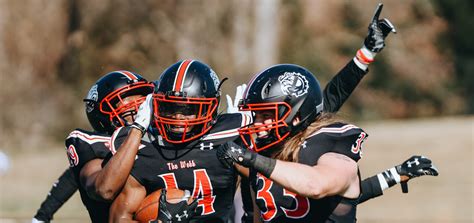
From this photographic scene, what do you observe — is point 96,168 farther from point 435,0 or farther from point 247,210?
point 435,0

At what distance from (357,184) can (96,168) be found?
1444mm

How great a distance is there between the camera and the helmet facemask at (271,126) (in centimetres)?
390

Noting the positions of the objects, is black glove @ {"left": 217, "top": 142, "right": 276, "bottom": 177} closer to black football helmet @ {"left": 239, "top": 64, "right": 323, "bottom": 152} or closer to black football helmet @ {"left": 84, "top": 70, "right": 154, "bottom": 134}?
black football helmet @ {"left": 239, "top": 64, "right": 323, "bottom": 152}

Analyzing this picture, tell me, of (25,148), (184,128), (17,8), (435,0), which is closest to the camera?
(184,128)

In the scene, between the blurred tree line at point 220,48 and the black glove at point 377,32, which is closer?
the black glove at point 377,32

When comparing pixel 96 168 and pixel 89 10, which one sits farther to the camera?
pixel 89 10

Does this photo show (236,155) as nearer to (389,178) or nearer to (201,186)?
(201,186)

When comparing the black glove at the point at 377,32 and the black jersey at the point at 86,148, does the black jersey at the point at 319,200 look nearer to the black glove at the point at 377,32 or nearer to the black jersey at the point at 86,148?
the black jersey at the point at 86,148

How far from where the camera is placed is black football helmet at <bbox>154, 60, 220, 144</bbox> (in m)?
4.30

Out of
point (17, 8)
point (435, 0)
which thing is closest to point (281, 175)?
point (17, 8)

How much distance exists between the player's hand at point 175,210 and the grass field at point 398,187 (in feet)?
14.9

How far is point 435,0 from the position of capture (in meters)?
26.4

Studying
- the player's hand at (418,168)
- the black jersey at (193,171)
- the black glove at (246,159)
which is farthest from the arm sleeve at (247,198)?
the player's hand at (418,168)

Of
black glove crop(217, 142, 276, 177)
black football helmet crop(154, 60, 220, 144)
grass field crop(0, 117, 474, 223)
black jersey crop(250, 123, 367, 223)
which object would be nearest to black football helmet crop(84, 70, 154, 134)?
black football helmet crop(154, 60, 220, 144)
